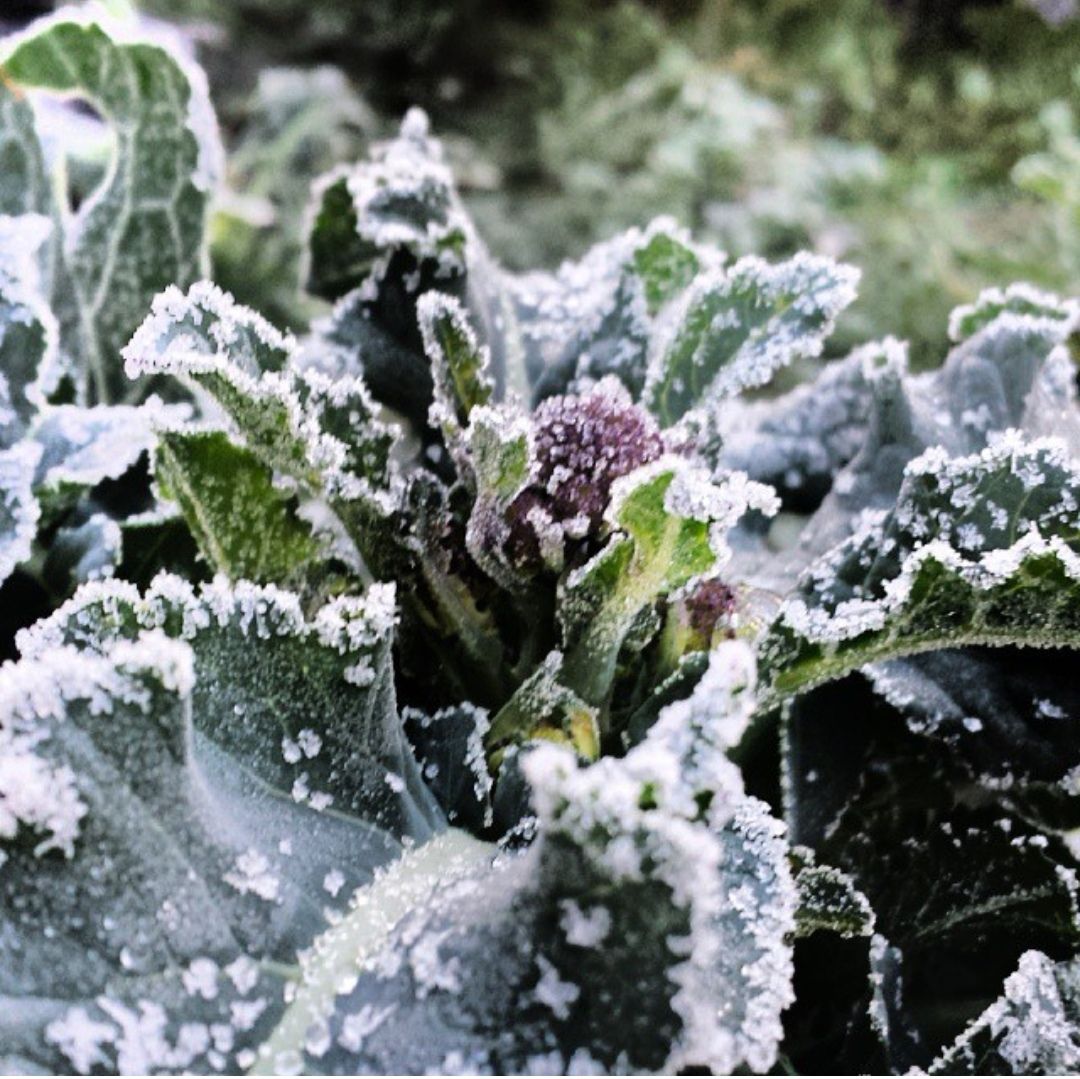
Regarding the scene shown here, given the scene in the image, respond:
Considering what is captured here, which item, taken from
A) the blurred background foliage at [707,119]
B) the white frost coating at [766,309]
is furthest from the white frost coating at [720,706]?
the blurred background foliage at [707,119]

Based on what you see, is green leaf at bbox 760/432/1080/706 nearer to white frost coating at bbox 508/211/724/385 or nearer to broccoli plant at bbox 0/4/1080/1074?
broccoli plant at bbox 0/4/1080/1074

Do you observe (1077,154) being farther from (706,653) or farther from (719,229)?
(706,653)

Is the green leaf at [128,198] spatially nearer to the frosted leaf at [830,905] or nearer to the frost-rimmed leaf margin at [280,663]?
the frost-rimmed leaf margin at [280,663]

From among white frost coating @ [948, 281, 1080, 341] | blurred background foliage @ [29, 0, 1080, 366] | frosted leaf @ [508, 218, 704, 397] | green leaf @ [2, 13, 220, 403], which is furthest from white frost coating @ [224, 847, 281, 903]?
blurred background foliage @ [29, 0, 1080, 366]

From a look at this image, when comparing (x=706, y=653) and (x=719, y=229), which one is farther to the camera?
(x=719, y=229)

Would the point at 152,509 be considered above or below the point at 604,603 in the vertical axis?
above

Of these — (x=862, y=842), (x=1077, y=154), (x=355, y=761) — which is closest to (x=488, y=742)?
(x=355, y=761)
